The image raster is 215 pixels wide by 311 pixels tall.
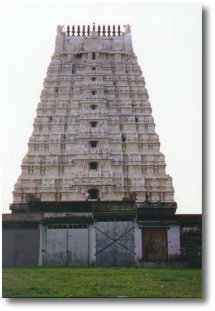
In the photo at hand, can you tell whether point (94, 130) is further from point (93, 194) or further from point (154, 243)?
point (154, 243)

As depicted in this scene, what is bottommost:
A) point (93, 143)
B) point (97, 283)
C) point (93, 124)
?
point (97, 283)

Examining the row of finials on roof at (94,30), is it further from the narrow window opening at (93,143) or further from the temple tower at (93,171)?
the narrow window opening at (93,143)

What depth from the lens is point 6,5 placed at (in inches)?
368

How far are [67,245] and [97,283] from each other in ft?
2.76

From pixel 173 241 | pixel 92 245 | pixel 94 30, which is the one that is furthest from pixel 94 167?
pixel 94 30

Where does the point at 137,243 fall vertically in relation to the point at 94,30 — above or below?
below

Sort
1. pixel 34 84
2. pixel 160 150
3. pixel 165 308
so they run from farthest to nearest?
pixel 160 150 < pixel 34 84 < pixel 165 308

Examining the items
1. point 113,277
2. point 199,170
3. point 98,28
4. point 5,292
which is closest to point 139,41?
point 98,28

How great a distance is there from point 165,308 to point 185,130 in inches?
99.1

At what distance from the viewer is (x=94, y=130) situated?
1203cm

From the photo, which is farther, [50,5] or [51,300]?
[50,5]

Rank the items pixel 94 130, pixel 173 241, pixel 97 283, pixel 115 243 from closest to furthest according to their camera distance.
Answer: pixel 97 283
pixel 115 243
pixel 173 241
pixel 94 130

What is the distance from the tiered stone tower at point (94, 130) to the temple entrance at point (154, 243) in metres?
0.48

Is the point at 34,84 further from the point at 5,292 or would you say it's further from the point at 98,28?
the point at 5,292
